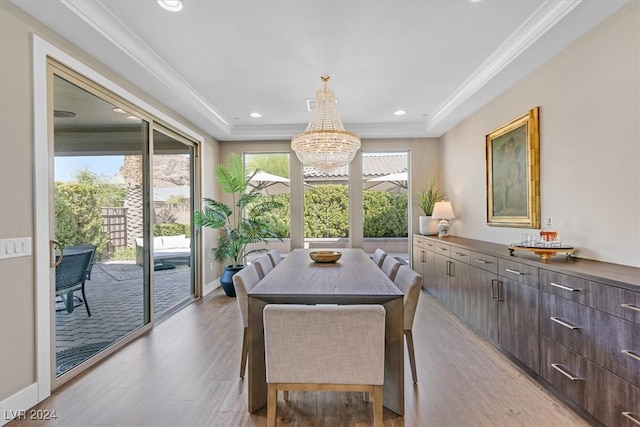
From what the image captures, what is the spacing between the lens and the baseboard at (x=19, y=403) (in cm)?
195

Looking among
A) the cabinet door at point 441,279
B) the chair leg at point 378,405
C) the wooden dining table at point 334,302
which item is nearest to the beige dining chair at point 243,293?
the wooden dining table at point 334,302

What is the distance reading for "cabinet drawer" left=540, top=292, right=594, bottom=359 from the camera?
1923 mm

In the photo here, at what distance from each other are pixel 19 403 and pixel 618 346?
3519 millimetres

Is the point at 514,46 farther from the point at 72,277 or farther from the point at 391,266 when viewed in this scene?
the point at 72,277

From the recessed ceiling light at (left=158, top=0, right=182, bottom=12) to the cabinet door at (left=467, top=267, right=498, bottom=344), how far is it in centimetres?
337

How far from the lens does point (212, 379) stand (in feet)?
8.08

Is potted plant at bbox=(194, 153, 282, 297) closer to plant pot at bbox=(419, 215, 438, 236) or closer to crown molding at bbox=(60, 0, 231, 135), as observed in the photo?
crown molding at bbox=(60, 0, 231, 135)

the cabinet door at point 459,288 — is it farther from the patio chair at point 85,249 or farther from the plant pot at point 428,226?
the patio chair at point 85,249

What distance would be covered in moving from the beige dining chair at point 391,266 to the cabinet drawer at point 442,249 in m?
1.21

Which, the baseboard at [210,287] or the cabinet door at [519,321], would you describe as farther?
the baseboard at [210,287]

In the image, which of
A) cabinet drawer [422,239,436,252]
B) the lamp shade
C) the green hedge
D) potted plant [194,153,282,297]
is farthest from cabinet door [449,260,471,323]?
potted plant [194,153,282,297]

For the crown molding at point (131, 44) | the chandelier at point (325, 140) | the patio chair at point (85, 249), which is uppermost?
the crown molding at point (131, 44)

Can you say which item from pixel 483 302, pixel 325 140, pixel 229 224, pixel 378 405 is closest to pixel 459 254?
pixel 483 302

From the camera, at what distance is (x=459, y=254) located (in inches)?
148
